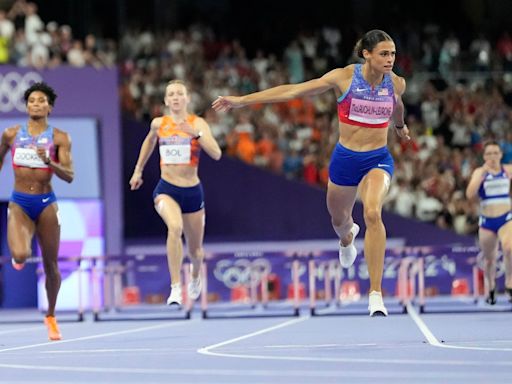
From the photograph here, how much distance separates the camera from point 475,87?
86.2ft

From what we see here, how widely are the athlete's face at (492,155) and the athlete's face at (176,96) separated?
4768 mm

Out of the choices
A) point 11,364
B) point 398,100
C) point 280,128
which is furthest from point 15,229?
point 280,128

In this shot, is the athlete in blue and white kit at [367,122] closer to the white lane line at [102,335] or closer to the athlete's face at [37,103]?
the athlete's face at [37,103]

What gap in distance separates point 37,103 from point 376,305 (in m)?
3.98

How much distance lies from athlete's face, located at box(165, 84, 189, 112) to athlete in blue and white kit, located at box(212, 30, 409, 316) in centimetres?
253

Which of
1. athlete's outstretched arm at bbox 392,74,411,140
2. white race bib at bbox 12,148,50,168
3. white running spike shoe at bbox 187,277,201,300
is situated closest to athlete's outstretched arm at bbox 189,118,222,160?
white running spike shoe at bbox 187,277,201,300

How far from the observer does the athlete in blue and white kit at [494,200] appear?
1614 centimetres

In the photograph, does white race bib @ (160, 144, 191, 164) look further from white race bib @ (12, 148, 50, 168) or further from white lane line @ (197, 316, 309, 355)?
white lane line @ (197, 316, 309, 355)

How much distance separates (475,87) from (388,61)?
53.3ft

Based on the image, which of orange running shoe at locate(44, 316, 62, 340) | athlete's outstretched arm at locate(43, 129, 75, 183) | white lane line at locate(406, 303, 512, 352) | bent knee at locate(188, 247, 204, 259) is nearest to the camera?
white lane line at locate(406, 303, 512, 352)

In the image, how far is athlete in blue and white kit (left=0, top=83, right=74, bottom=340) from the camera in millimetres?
12047

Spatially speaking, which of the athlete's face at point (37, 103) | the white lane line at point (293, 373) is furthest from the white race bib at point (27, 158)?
the white lane line at point (293, 373)

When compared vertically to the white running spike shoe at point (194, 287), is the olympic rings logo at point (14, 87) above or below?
above

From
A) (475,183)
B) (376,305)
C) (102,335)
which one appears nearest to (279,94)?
(376,305)
